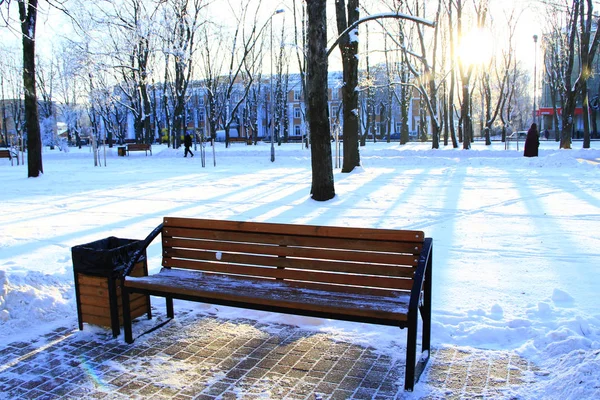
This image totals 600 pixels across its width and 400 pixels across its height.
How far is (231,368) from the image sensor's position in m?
3.68

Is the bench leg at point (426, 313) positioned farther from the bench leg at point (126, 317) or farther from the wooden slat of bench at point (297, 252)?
the bench leg at point (126, 317)

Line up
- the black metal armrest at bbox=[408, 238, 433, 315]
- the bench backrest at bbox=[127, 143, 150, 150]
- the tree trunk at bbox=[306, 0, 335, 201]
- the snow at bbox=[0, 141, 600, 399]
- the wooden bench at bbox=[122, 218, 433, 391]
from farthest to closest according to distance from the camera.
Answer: the bench backrest at bbox=[127, 143, 150, 150]
the tree trunk at bbox=[306, 0, 335, 201]
the snow at bbox=[0, 141, 600, 399]
the wooden bench at bbox=[122, 218, 433, 391]
the black metal armrest at bbox=[408, 238, 433, 315]

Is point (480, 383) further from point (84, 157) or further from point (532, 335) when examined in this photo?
point (84, 157)

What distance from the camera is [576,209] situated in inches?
386

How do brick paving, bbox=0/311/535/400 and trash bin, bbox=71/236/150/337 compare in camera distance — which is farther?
trash bin, bbox=71/236/150/337

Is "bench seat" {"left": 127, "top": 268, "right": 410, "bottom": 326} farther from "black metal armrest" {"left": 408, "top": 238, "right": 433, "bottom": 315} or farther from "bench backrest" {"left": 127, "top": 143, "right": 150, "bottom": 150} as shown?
"bench backrest" {"left": 127, "top": 143, "right": 150, "bottom": 150}

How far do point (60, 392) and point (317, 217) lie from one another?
20.3ft

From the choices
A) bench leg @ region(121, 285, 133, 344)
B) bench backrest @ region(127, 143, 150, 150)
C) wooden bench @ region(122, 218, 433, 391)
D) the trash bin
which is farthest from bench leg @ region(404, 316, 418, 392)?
bench backrest @ region(127, 143, 150, 150)

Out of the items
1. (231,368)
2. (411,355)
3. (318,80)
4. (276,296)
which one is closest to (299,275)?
(276,296)

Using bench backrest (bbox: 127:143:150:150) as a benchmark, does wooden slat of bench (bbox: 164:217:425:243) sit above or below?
below

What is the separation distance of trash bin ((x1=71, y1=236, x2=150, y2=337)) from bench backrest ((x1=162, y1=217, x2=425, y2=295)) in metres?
0.44

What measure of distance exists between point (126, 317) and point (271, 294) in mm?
1265

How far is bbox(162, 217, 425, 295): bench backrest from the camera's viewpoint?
3.71 meters

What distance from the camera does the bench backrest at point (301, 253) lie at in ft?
12.2
